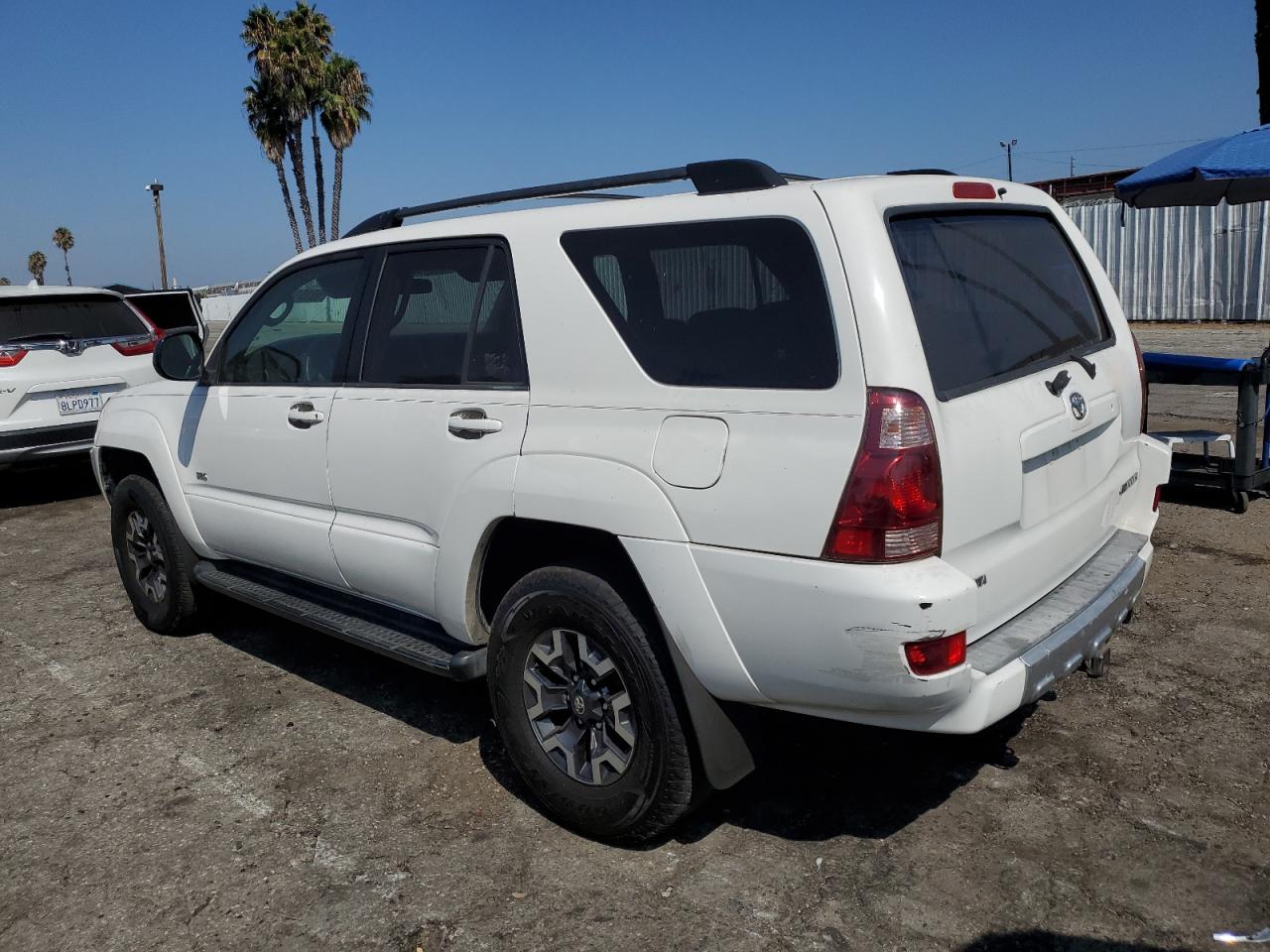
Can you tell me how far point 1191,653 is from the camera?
14.6ft

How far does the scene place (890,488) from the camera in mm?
2547

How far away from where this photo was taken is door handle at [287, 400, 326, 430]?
159 inches

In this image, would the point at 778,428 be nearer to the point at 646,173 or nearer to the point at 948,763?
the point at 646,173

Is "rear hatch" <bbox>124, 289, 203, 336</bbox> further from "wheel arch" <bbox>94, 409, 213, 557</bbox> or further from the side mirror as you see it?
the side mirror

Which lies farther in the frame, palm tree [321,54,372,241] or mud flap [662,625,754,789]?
palm tree [321,54,372,241]

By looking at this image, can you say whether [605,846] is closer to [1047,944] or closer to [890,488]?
[1047,944]

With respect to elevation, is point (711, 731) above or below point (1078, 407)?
below

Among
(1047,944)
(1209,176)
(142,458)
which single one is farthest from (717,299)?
(1209,176)

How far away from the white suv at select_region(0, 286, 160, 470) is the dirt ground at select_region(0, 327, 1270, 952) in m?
4.14

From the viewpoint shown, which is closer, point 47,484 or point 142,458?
point 142,458

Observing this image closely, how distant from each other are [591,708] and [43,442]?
273 inches

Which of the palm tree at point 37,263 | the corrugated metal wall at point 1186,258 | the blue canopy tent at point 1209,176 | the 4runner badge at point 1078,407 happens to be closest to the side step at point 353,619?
the 4runner badge at point 1078,407

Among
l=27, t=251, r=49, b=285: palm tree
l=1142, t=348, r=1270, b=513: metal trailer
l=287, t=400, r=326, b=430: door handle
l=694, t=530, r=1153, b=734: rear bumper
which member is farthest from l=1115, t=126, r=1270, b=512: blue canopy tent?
l=27, t=251, r=49, b=285: palm tree

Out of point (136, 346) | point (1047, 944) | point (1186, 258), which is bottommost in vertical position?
point (1047, 944)
